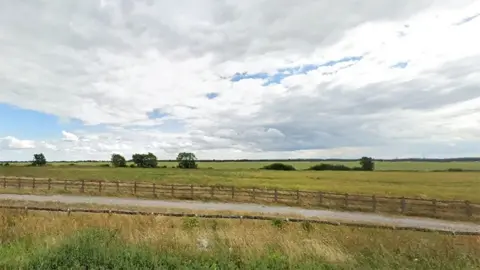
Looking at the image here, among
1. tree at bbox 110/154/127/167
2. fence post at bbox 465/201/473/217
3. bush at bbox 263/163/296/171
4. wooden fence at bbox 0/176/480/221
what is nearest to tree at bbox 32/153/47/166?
tree at bbox 110/154/127/167

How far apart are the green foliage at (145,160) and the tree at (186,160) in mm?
8352

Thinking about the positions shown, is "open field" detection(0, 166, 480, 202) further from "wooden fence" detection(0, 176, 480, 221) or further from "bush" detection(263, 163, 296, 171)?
"bush" detection(263, 163, 296, 171)

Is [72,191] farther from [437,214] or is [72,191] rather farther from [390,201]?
[437,214]

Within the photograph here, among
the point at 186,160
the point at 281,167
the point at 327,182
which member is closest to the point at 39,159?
the point at 186,160

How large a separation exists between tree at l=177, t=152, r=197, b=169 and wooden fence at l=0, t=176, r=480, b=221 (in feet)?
244

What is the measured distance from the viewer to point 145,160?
118m

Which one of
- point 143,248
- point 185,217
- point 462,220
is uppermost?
point 143,248

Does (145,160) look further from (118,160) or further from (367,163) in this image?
(367,163)

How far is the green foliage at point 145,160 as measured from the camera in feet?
383

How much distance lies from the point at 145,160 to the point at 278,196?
9099 centimetres

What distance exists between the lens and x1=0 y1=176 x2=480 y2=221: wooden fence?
95.6 ft

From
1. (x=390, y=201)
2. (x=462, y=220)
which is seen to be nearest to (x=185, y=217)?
(x=390, y=201)

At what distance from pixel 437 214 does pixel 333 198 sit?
8.31m

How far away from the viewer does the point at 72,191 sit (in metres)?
36.2
